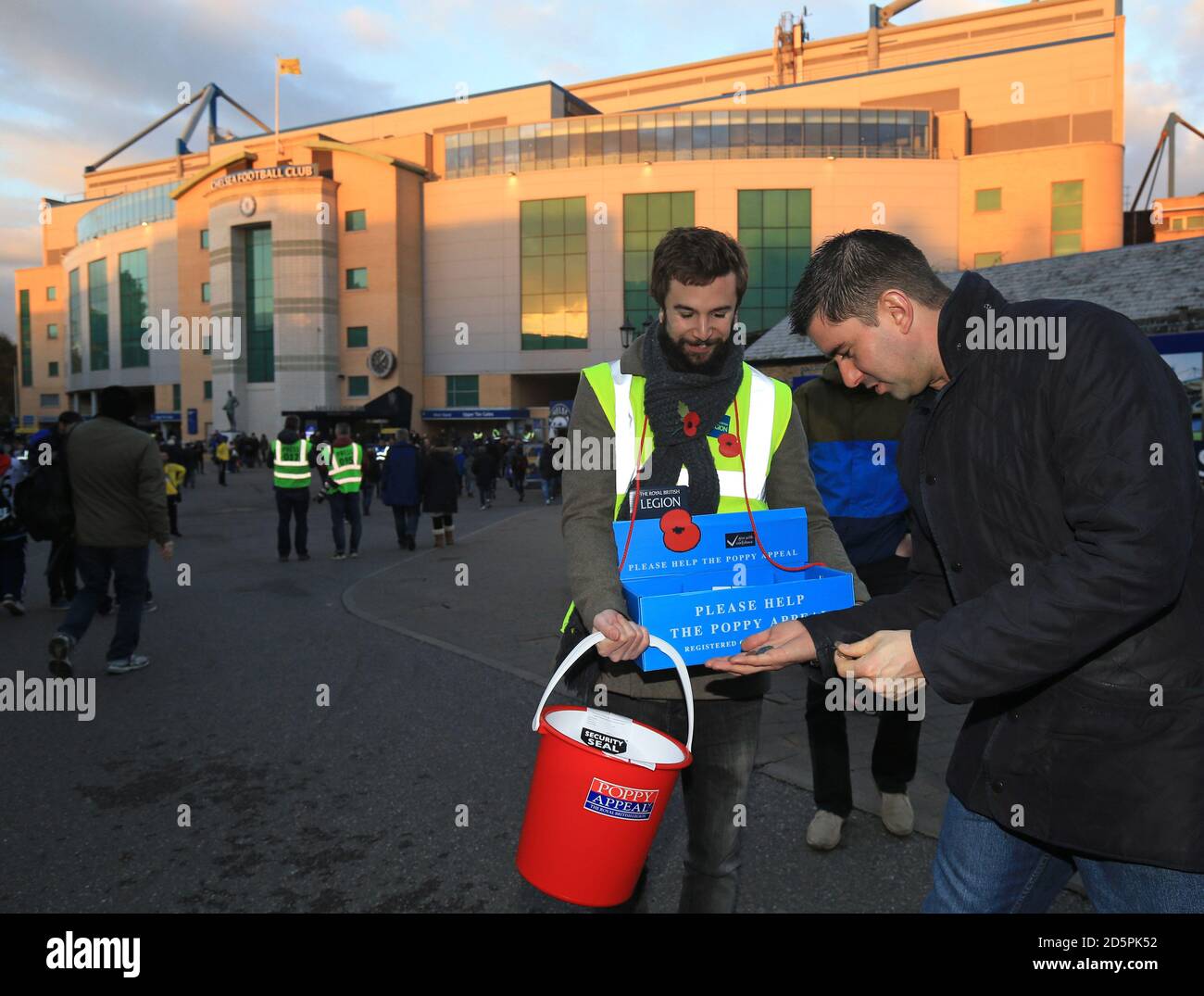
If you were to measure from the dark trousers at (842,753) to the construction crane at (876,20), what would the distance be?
7464cm

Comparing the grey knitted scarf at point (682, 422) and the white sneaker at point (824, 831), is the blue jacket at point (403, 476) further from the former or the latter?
the grey knitted scarf at point (682, 422)

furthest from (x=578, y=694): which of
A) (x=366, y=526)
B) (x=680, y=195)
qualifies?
(x=680, y=195)

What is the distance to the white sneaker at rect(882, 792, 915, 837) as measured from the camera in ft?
11.9

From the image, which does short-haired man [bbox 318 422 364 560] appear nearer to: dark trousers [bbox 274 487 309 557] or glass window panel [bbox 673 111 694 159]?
dark trousers [bbox 274 487 309 557]

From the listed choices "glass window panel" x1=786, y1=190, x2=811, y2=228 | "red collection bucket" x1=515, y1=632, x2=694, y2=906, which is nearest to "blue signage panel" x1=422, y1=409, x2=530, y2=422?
"glass window panel" x1=786, y1=190, x2=811, y2=228

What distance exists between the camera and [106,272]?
75.8 meters

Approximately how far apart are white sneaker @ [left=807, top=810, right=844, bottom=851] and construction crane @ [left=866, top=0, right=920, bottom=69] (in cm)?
7496

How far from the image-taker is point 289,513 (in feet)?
41.9

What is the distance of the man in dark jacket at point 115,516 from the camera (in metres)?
6.48

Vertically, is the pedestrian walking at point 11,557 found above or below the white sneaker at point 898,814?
above

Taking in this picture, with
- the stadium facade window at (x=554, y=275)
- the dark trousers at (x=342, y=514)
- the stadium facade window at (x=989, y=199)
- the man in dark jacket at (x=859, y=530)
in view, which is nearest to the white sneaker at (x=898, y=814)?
the man in dark jacket at (x=859, y=530)
